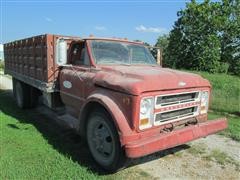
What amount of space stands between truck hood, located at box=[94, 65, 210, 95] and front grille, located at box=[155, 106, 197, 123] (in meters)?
0.42

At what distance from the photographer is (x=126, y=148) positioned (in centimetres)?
390

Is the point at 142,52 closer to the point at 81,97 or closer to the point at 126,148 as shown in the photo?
the point at 81,97

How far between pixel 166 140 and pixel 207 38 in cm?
3597

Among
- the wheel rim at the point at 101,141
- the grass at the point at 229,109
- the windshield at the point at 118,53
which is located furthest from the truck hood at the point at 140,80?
the grass at the point at 229,109

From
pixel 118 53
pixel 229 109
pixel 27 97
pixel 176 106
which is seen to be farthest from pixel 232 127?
pixel 27 97

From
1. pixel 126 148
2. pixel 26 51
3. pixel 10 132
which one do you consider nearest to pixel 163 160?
pixel 126 148

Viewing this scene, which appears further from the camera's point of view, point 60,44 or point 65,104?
point 65,104

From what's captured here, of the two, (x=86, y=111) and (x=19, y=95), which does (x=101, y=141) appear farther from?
(x=19, y=95)

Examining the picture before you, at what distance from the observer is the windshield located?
5594mm

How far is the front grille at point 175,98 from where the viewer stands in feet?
14.3

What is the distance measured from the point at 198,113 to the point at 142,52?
1.96 m

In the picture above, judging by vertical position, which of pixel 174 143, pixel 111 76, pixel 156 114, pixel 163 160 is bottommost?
pixel 163 160

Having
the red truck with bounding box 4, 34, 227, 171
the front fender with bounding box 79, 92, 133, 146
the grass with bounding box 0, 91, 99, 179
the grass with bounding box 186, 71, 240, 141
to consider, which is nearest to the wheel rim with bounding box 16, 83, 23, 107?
the grass with bounding box 0, 91, 99, 179

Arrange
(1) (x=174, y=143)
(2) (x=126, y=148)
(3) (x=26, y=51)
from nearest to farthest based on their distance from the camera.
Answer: (2) (x=126, y=148) < (1) (x=174, y=143) < (3) (x=26, y=51)
